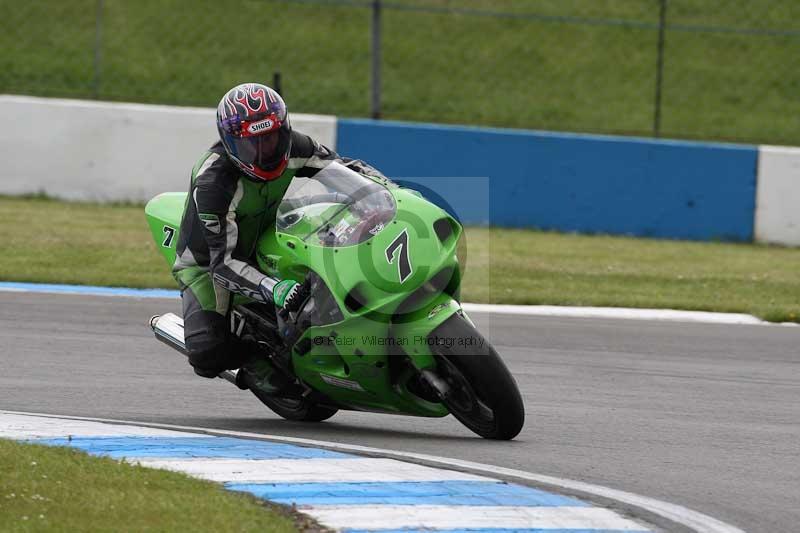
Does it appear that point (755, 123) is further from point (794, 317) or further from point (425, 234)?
point (425, 234)

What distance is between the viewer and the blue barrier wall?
582 inches

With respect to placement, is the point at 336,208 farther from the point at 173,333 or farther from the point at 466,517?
the point at 466,517

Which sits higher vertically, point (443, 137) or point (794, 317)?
point (443, 137)

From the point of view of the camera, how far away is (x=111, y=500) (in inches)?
189

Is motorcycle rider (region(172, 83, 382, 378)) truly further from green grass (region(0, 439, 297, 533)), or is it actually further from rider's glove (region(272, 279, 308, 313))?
green grass (region(0, 439, 297, 533))

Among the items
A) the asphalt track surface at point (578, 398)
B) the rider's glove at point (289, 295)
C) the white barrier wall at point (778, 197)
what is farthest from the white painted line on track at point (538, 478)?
the white barrier wall at point (778, 197)

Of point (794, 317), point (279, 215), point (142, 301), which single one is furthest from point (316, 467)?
point (794, 317)

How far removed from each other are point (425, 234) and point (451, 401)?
83 cm

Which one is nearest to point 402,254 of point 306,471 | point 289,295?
point 289,295

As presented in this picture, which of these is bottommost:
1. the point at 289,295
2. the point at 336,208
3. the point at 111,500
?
the point at 111,500

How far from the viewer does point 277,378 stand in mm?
6727

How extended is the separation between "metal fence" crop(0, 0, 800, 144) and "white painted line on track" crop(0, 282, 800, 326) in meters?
6.14

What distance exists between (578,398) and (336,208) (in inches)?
91.7

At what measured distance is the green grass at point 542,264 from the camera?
37.6 ft
